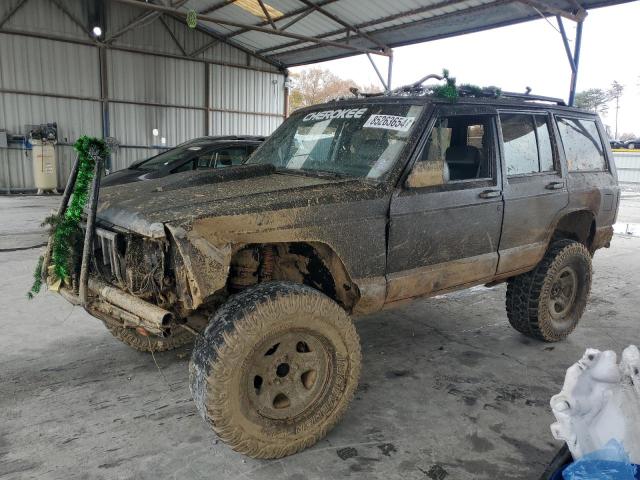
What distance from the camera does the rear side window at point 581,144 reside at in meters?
4.31

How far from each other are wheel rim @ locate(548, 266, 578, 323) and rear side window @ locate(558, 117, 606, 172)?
95 cm

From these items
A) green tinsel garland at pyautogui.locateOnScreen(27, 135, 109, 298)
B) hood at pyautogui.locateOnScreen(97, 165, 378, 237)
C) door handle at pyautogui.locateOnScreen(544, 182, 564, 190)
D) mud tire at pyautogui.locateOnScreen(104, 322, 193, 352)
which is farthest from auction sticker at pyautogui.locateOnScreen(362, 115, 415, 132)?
mud tire at pyautogui.locateOnScreen(104, 322, 193, 352)

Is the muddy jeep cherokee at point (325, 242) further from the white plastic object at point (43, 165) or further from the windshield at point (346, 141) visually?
the white plastic object at point (43, 165)

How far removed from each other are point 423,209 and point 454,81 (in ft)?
3.35

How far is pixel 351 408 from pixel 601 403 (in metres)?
1.54

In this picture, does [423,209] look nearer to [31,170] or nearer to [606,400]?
[606,400]

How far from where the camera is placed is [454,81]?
350 centimetres

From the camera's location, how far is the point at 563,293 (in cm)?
455

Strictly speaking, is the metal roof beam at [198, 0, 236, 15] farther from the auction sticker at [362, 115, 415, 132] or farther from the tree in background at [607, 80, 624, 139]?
the tree in background at [607, 80, 624, 139]

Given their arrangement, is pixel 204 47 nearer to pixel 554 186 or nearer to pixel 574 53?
pixel 574 53

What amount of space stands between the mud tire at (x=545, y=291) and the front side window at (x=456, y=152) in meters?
1.17

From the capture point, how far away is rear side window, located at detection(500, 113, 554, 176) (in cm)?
379

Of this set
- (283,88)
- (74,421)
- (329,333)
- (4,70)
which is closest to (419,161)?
(329,333)

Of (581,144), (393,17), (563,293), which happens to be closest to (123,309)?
(563,293)
